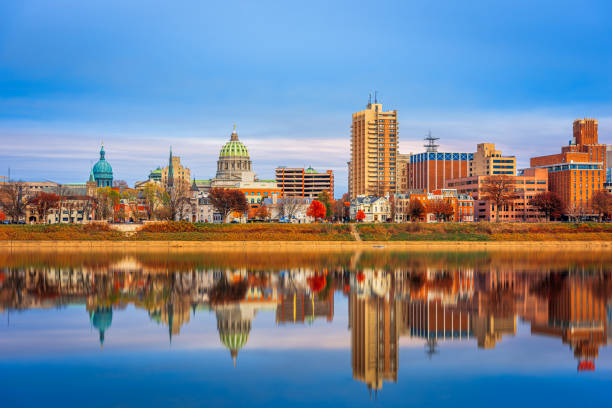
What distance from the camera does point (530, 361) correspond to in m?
26.8

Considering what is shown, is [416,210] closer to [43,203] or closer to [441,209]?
[441,209]

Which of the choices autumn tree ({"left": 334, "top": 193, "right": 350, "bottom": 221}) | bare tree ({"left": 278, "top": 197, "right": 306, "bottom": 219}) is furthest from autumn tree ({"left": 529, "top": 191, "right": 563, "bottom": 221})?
bare tree ({"left": 278, "top": 197, "right": 306, "bottom": 219})

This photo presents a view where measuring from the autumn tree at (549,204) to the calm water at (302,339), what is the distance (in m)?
96.0

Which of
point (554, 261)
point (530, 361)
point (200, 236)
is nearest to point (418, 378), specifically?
point (530, 361)

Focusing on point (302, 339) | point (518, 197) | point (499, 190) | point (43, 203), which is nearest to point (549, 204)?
point (518, 197)

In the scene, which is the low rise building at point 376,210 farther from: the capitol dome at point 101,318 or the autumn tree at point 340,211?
the capitol dome at point 101,318

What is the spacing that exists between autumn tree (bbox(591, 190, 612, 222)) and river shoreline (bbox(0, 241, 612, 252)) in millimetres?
46876

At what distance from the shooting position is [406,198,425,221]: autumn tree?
14712 centimetres

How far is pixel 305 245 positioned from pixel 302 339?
6730cm

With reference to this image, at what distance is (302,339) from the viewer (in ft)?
101

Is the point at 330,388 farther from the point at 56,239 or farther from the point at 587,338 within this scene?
the point at 56,239

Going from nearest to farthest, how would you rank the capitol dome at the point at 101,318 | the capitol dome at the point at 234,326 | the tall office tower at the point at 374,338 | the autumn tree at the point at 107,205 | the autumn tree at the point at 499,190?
the tall office tower at the point at 374,338 → the capitol dome at the point at 234,326 → the capitol dome at the point at 101,318 → the autumn tree at the point at 107,205 → the autumn tree at the point at 499,190

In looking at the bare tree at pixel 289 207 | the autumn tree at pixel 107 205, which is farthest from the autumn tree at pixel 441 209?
the autumn tree at pixel 107 205

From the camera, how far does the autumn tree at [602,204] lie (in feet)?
484
